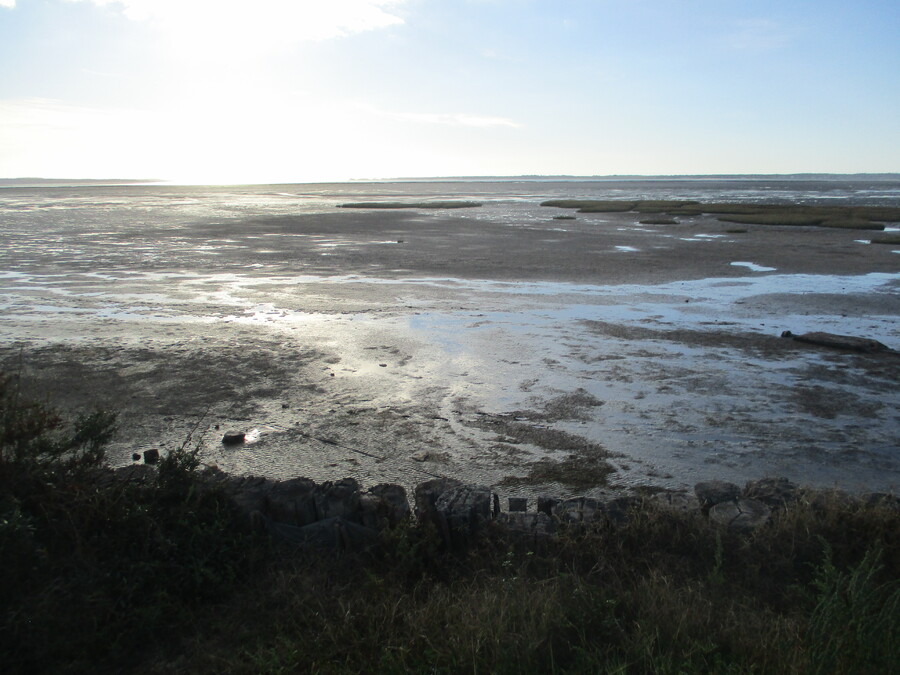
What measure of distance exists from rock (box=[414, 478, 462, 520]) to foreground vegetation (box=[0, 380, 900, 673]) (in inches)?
5.3

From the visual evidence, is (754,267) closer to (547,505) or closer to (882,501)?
(882,501)

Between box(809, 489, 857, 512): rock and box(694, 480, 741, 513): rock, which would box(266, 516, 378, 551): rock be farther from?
box(809, 489, 857, 512): rock

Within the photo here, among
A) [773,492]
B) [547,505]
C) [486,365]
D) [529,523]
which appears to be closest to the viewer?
[529,523]

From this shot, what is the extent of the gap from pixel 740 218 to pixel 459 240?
20.4 meters

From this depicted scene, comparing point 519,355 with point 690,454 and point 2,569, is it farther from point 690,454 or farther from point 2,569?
point 2,569

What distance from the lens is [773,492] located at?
195 inches

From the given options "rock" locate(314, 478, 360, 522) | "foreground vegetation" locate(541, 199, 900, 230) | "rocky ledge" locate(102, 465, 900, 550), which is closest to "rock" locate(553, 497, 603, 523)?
"rocky ledge" locate(102, 465, 900, 550)

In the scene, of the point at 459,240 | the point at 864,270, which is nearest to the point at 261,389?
the point at 864,270

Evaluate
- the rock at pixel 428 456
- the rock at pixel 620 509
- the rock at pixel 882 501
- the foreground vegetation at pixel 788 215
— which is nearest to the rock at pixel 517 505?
the rock at pixel 620 509

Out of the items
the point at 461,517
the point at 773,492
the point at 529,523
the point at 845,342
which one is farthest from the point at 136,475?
the point at 845,342

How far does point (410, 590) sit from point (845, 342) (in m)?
9.15

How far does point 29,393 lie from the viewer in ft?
27.0

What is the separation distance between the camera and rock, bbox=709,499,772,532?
4.49 m

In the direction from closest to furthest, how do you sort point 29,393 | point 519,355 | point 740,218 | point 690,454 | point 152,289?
point 690,454, point 29,393, point 519,355, point 152,289, point 740,218
